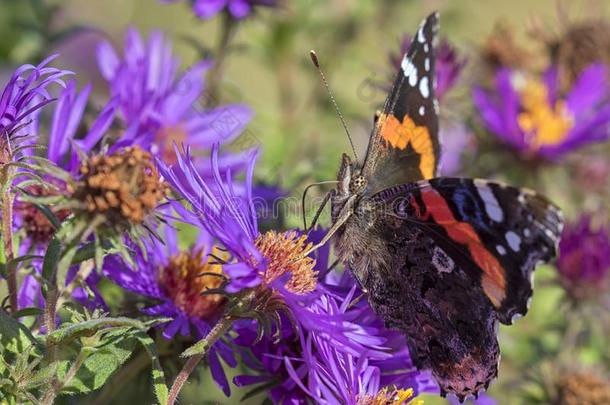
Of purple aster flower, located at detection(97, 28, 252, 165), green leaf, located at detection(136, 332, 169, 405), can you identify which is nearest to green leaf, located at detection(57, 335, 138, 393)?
green leaf, located at detection(136, 332, 169, 405)

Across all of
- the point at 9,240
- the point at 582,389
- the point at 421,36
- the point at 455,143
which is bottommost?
the point at 582,389

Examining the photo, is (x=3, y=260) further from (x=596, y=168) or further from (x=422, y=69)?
(x=596, y=168)

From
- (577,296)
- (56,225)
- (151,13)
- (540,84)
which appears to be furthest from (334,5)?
(56,225)

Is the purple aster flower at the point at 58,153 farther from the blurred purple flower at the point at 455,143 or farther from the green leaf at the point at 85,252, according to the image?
the blurred purple flower at the point at 455,143

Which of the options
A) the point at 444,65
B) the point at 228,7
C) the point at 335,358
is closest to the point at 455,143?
the point at 444,65

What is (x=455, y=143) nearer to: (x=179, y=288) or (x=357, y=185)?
(x=357, y=185)

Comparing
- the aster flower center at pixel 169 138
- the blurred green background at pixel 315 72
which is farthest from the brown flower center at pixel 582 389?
the aster flower center at pixel 169 138
